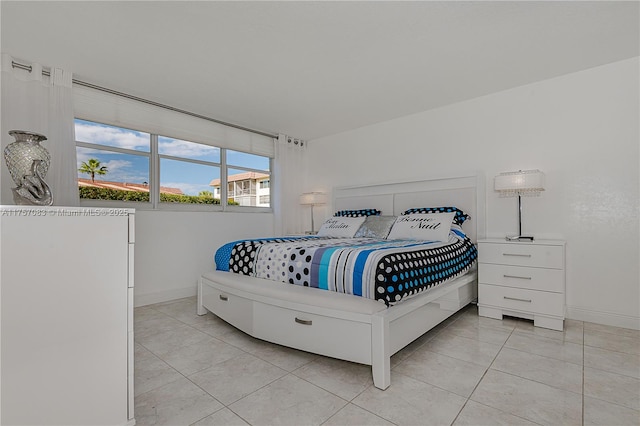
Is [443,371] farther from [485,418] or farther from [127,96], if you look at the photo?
[127,96]

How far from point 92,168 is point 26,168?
222 centimetres

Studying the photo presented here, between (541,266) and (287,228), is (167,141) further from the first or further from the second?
(541,266)

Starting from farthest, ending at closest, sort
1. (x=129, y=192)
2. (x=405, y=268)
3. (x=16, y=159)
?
1. (x=129, y=192)
2. (x=405, y=268)
3. (x=16, y=159)

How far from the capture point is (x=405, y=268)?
1.90 metres

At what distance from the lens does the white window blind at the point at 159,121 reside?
9.84 ft

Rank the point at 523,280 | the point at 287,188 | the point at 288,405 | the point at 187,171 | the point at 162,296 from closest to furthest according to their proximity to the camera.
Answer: the point at 288,405 → the point at 523,280 → the point at 162,296 → the point at 187,171 → the point at 287,188

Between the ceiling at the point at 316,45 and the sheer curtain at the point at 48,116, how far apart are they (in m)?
0.15

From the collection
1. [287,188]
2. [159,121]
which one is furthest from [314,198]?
[159,121]

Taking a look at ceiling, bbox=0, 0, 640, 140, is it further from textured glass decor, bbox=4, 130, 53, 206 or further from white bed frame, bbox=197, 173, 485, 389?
white bed frame, bbox=197, 173, 485, 389

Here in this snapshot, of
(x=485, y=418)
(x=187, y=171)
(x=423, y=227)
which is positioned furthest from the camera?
(x=187, y=171)

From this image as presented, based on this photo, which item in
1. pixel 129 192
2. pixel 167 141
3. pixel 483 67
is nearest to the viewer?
pixel 483 67

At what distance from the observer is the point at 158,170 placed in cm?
358

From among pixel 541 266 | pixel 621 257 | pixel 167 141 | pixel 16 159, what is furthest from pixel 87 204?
pixel 621 257

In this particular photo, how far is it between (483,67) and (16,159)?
10.9ft
